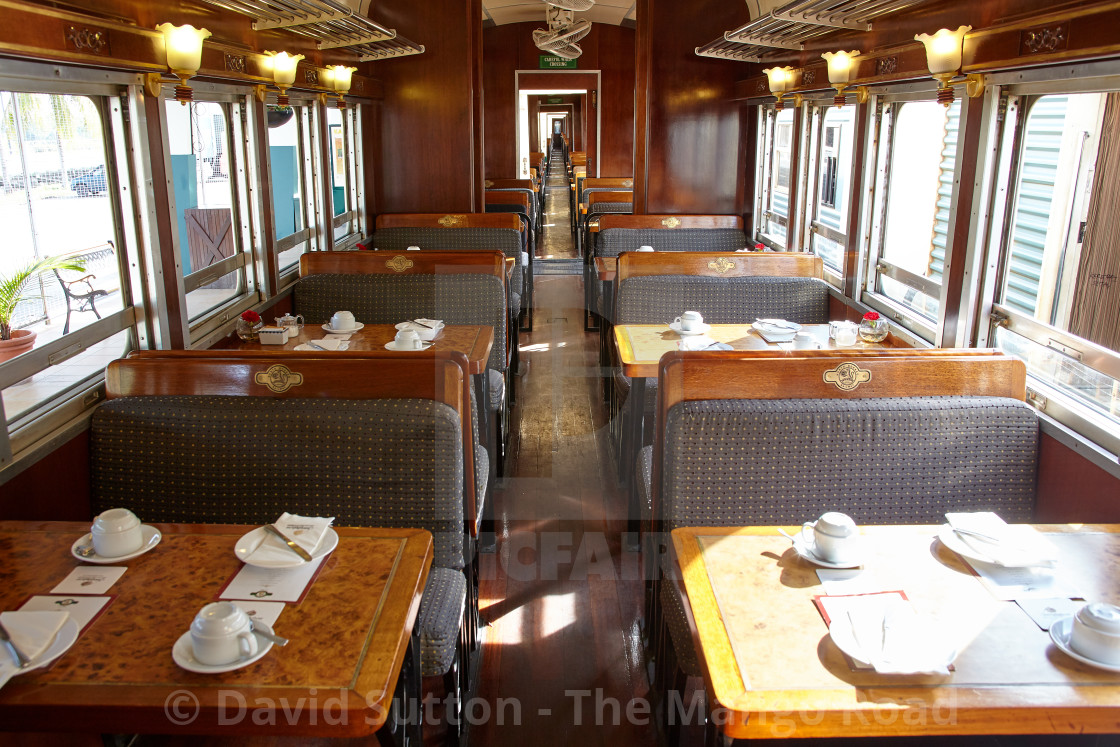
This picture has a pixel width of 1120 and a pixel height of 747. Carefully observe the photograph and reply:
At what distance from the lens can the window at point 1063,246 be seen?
270 cm

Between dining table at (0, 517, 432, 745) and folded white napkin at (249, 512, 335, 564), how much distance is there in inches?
1.8

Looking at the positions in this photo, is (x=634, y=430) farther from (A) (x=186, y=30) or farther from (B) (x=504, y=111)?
(B) (x=504, y=111)

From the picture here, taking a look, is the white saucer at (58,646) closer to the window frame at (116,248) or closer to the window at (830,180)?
the window frame at (116,248)

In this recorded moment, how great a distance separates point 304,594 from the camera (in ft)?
5.54

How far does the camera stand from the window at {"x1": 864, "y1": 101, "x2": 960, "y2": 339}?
3742 millimetres

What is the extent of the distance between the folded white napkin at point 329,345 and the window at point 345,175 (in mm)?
2880

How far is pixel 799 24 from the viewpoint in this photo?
4.88 metres

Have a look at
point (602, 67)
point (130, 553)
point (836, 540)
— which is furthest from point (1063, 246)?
point (602, 67)

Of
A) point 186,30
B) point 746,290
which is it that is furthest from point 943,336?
point 186,30

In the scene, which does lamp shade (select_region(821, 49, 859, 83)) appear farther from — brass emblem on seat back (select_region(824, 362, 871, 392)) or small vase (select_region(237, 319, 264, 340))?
small vase (select_region(237, 319, 264, 340))

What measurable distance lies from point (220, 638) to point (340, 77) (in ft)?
16.4

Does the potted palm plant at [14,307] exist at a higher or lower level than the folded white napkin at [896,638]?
higher

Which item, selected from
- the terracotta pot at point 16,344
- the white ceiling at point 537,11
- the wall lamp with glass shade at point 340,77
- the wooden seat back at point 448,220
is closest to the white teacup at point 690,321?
the terracotta pot at point 16,344

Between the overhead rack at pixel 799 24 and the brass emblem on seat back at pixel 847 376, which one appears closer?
the brass emblem on seat back at pixel 847 376
